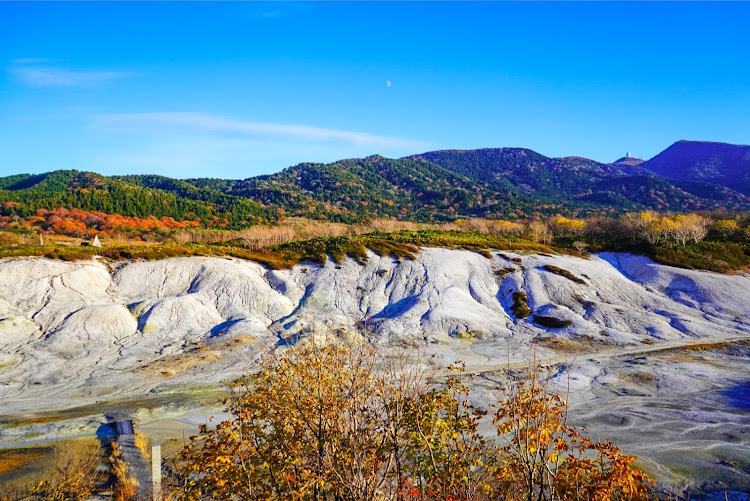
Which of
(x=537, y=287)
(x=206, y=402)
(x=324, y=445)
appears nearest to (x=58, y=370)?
(x=206, y=402)

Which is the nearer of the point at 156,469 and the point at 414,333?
the point at 156,469

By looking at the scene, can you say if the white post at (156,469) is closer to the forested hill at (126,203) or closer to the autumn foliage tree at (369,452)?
the autumn foliage tree at (369,452)

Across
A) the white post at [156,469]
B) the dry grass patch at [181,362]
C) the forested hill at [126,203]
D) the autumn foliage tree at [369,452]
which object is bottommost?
the dry grass patch at [181,362]

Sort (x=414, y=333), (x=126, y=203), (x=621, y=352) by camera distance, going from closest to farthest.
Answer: (x=621, y=352) < (x=414, y=333) < (x=126, y=203)

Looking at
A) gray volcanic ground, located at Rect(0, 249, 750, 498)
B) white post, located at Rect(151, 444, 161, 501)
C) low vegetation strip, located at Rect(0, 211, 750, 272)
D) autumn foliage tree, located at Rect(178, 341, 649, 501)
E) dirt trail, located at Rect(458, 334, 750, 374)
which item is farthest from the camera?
low vegetation strip, located at Rect(0, 211, 750, 272)

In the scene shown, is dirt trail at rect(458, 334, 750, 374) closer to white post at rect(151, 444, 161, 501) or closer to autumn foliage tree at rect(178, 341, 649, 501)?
white post at rect(151, 444, 161, 501)

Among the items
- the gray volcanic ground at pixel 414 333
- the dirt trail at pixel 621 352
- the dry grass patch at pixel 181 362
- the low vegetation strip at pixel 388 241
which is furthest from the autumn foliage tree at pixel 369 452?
the low vegetation strip at pixel 388 241

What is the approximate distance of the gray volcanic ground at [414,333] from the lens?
27578 mm

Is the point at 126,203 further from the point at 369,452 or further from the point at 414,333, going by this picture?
the point at 369,452

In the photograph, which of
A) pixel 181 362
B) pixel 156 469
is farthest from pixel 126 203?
pixel 156 469

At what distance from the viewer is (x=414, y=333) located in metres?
49.2

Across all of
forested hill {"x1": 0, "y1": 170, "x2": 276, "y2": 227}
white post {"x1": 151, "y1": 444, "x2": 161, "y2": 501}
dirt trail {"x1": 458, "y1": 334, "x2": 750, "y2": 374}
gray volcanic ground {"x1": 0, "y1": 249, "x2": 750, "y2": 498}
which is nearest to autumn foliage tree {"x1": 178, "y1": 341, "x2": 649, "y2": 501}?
white post {"x1": 151, "y1": 444, "x2": 161, "y2": 501}

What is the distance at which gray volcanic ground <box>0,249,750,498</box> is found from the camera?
27578 millimetres

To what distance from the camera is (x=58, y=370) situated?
3600 cm
